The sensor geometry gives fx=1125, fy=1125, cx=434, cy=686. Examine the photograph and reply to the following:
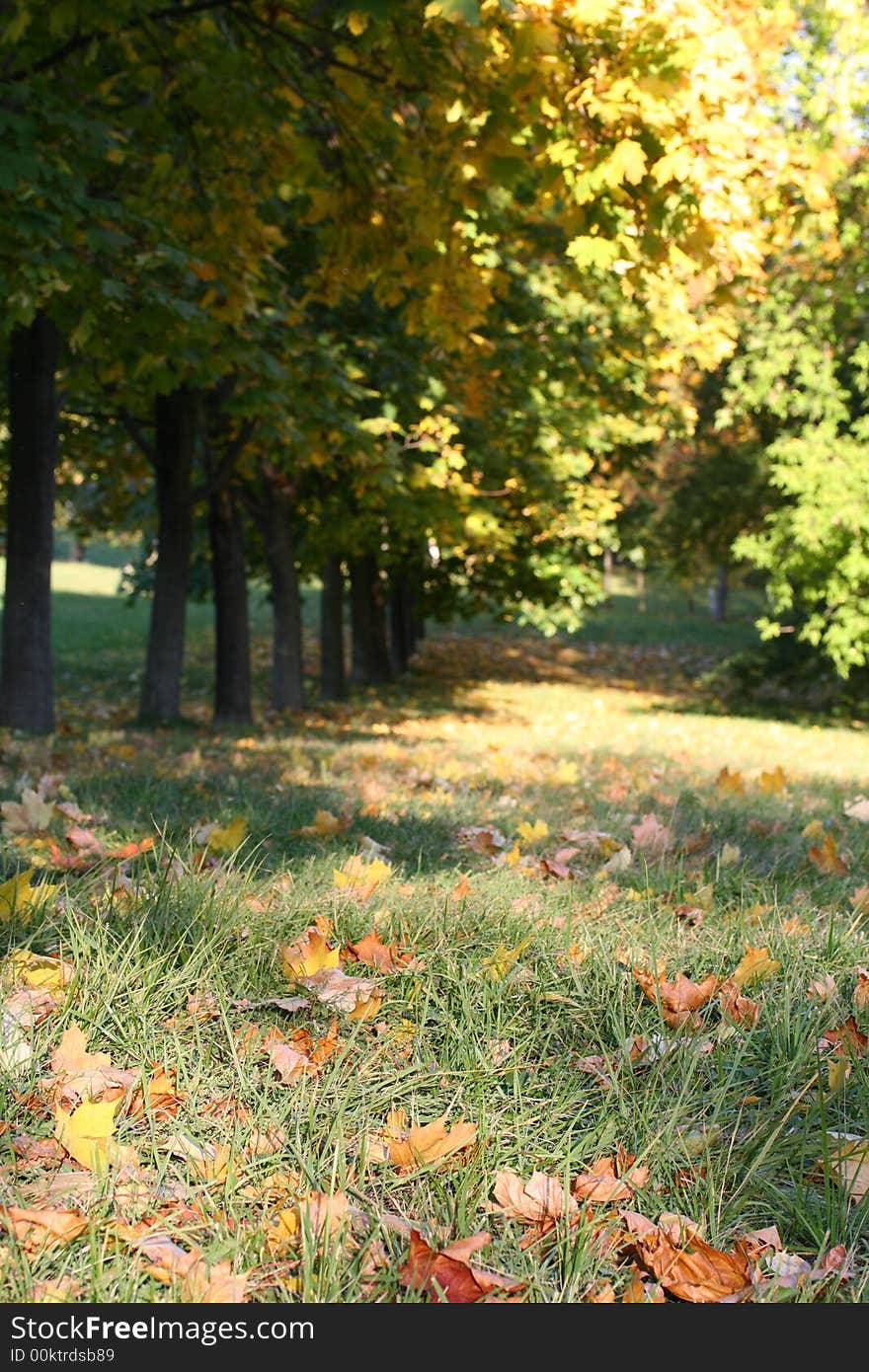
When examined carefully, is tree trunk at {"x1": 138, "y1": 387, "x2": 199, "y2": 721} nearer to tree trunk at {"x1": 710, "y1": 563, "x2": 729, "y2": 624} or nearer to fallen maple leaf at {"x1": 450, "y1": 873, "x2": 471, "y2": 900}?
fallen maple leaf at {"x1": 450, "y1": 873, "x2": 471, "y2": 900}

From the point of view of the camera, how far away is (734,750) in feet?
34.7

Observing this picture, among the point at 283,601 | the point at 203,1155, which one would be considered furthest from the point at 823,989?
the point at 283,601

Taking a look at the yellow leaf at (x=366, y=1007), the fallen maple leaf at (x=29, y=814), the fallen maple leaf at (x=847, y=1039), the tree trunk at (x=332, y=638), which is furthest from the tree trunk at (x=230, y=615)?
the fallen maple leaf at (x=847, y=1039)

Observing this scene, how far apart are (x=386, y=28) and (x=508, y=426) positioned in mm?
10407

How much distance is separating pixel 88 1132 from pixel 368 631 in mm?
18279

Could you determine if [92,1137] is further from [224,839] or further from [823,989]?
[224,839]

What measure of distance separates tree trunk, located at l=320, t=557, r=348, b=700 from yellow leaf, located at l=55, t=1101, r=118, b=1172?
1516cm

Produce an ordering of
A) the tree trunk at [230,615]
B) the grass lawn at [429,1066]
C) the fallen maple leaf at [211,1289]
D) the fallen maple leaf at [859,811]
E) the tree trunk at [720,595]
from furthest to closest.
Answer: the tree trunk at [720,595], the tree trunk at [230,615], the fallen maple leaf at [859,811], the grass lawn at [429,1066], the fallen maple leaf at [211,1289]

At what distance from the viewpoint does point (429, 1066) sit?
7.42 ft

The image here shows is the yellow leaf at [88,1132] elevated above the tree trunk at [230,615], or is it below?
below

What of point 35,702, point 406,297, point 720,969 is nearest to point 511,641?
point 406,297

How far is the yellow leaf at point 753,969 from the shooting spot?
262cm

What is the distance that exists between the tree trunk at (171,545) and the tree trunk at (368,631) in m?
7.99

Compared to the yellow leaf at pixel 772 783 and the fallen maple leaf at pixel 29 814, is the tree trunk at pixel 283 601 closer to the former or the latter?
the yellow leaf at pixel 772 783
